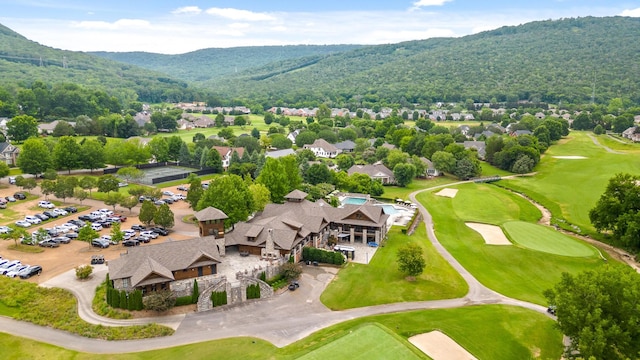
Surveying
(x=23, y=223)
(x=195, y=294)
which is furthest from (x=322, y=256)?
(x=23, y=223)

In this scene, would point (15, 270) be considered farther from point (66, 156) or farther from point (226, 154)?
point (226, 154)

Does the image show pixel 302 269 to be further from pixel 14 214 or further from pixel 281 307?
pixel 14 214

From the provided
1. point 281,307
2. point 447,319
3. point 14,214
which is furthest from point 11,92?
point 447,319

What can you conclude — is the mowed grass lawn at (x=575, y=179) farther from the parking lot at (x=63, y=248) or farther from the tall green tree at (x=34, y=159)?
the tall green tree at (x=34, y=159)

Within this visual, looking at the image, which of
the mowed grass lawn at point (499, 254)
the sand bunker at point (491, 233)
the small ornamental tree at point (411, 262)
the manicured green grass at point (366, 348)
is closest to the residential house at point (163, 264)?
the manicured green grass at point (366, 348)

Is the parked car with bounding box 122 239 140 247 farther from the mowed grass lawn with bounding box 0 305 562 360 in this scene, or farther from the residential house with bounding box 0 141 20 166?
the residential house with bounding box 0 141 20 166
